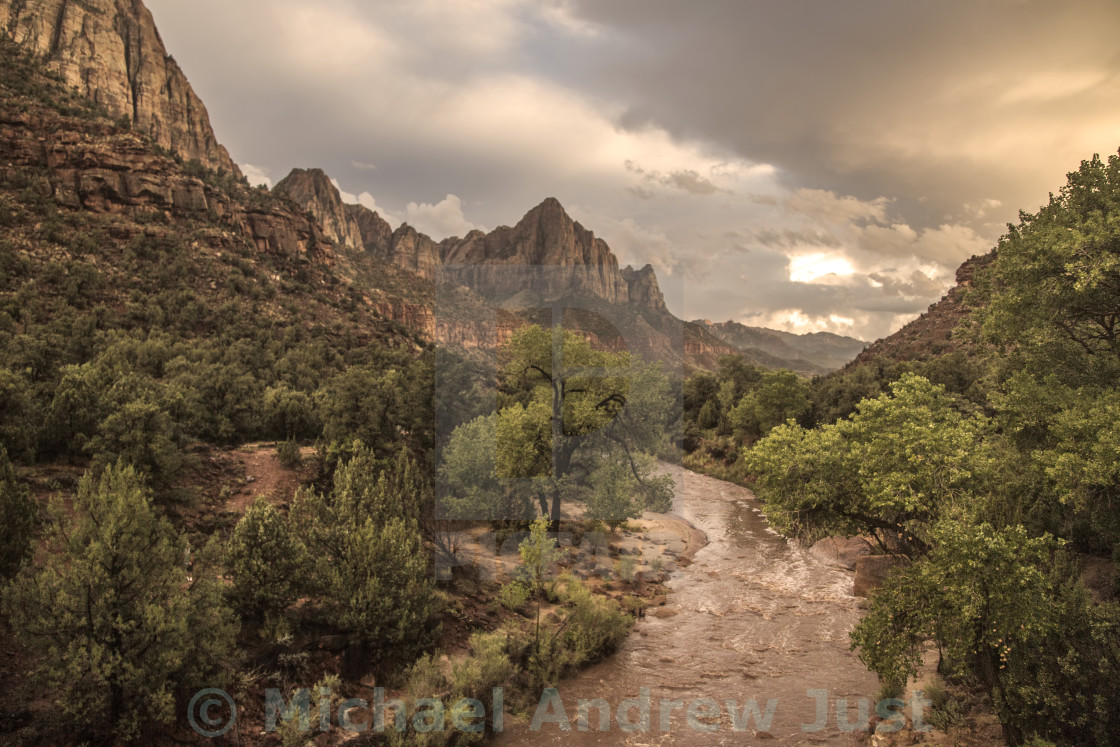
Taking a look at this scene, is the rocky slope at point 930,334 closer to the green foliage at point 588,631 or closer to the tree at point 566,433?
the tree at point 566,433

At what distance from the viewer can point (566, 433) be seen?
2323 centimetres

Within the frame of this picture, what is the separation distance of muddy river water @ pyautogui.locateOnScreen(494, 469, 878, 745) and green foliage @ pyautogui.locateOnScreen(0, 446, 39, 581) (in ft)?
36.5

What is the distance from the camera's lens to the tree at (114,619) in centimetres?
920

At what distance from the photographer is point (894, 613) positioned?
34.8 feet

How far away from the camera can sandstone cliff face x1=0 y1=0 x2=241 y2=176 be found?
80.3 meters

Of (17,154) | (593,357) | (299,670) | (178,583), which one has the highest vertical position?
(17,154)

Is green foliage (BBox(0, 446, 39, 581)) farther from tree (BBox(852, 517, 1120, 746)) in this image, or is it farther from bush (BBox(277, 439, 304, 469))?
tree (BBox(852, 517, 1120, 746))

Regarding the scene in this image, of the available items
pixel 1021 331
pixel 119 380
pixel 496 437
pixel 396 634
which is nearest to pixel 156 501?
pixel 119 380

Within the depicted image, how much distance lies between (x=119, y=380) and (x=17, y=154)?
4801cm

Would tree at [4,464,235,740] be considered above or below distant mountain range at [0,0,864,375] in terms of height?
below

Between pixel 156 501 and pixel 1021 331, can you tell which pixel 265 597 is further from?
pixel 1021 331

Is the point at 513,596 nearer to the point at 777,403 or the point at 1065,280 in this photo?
the point at 1065,280

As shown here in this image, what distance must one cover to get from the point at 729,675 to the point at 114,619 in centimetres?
1492

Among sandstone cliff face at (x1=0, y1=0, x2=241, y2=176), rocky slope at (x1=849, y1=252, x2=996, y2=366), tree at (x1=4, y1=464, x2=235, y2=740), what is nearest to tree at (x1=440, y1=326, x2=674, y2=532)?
tree at (x1=4, y1=464, x2=235, y2=740)
